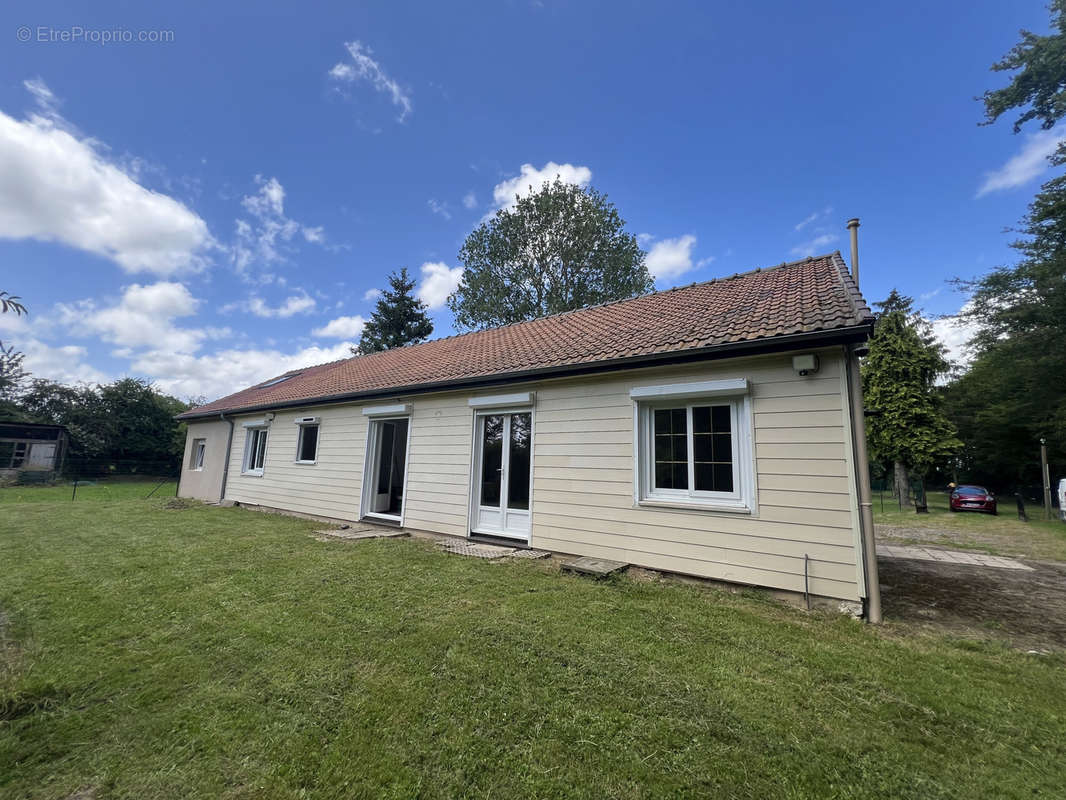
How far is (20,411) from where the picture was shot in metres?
22.5

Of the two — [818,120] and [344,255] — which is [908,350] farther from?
[344,255]

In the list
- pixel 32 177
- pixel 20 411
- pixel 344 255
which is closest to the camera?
pixel 32 177

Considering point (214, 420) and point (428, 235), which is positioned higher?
point (428, 235)

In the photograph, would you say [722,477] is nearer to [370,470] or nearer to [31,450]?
[370,470]

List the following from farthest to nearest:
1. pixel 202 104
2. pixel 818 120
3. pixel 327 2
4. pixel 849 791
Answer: pixel 818 120 < pixel 202 104 < pixel 327 2 < pixel 849 791

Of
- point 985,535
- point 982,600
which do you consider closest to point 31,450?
point 982,600

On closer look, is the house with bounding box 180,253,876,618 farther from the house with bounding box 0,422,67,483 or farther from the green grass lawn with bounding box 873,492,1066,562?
the house with bounding box 0,422,67,483

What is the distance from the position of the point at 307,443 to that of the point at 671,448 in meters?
9.10

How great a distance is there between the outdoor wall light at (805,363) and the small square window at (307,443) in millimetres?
9995

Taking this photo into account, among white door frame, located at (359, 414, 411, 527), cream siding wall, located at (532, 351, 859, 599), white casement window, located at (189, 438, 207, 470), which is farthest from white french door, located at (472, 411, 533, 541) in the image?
white casement window, located at (189, 438, 207, 470)

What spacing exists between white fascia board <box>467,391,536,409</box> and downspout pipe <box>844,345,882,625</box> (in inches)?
155

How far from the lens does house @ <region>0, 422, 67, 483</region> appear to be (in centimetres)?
1938

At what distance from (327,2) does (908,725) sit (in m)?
12.8

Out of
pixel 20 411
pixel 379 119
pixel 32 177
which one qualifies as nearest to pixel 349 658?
pixel 32 177
